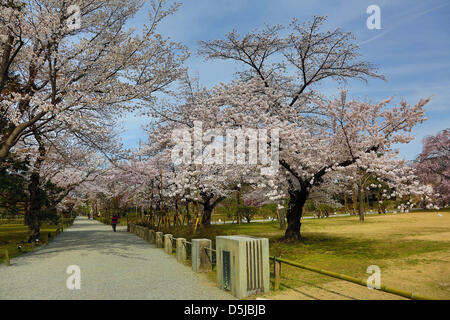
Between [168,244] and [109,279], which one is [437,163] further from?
[109,279]

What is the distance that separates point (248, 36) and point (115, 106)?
7016mm

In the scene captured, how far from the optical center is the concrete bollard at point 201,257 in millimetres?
9375

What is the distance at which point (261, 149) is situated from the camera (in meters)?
12.3

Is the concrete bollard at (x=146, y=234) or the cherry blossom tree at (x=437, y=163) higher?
the cherry blossom tree at (x=437, y=163)

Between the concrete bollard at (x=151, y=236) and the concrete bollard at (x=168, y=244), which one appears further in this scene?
the concrete bollard at (x=151, y=236)

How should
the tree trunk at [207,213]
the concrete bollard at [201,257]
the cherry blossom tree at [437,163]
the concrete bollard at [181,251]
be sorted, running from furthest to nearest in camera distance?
the cherry blossom tree at [437,163], the tree trunk at [207,213], the concrete bollard at [181,251], the concrete bollard at [201,257]

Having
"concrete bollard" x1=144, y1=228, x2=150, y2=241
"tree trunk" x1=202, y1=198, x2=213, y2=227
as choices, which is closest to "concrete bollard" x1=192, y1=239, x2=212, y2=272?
"concrete bollard" x1=144, y1=228, x2=150, y2=241

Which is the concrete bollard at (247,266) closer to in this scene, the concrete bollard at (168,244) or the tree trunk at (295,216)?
the concrete bollard at (168,244)

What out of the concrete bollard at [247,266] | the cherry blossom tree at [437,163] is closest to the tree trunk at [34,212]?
the concrete bollard at [247,266]

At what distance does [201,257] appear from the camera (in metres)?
9.44

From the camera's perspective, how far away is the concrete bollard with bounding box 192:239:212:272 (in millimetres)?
9375

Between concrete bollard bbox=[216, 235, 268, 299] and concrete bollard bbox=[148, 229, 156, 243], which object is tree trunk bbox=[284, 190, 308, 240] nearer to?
concrete bollard bbox=[148, 229, 156, 243]

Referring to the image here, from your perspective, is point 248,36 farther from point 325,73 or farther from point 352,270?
point 352,270
